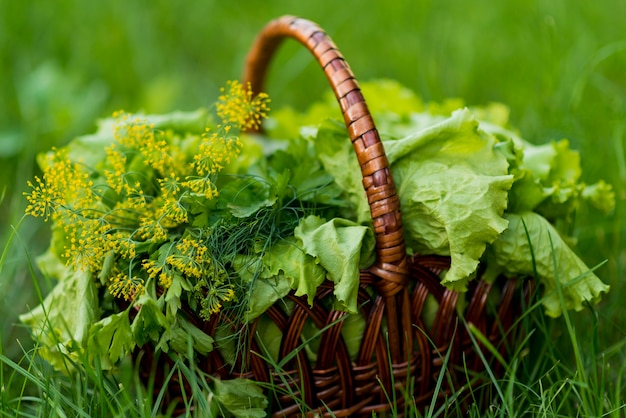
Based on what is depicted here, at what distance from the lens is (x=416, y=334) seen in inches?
61.5

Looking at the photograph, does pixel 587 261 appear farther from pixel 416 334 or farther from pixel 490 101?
pixel 490 101

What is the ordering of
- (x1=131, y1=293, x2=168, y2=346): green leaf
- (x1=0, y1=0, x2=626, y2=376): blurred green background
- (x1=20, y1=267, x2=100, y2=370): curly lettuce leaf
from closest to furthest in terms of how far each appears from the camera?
(x1=131, y1=293, x2=168, y2=346): green leaf < (x1=20, y1=267, x2=100, y2=370): curly lettuce leaf < (x1=0, y1=0, x2=626, y2=376): blurred green background

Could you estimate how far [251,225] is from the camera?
4.90ft

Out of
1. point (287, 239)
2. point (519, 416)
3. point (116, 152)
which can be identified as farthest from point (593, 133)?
point (116, 152)

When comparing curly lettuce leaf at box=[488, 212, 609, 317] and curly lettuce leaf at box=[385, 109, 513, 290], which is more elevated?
curly lettuce leaf at box=[385, 109, 513, 290]

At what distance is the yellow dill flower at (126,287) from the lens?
1430 mm

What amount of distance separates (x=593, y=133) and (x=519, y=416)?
1315 mm

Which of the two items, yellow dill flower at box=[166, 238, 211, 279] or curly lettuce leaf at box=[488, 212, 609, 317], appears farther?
curly lettuce leaf at box=[488, 212, 609, 317]

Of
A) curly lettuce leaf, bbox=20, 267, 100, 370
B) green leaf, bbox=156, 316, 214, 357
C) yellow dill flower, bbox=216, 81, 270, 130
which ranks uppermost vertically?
yellow dill flower, bbox=216, 81, 270, 130

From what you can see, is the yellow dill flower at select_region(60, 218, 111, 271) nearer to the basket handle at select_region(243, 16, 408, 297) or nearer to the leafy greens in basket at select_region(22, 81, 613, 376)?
the leafy greens in basket at select_region(22, 81, 613, 376)

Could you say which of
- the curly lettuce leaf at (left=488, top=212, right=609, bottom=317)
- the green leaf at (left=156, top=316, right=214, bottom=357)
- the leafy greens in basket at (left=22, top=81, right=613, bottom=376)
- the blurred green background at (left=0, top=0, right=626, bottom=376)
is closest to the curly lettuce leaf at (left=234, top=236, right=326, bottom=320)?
the leafy greens in basket at (left=22, top=81, right=613, bottom=376)

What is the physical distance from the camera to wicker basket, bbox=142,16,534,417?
1464mm

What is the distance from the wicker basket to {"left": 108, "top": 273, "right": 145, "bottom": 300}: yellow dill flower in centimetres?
13

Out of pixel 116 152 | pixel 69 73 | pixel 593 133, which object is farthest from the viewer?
pixel 69 73
